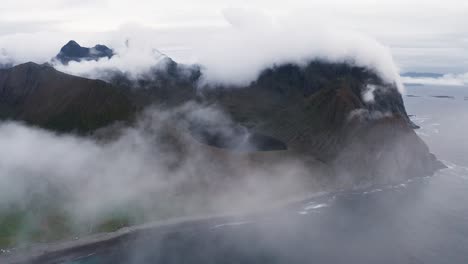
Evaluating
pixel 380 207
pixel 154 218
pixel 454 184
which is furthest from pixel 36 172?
pixel 454 184

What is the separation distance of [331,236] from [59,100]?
106 metres

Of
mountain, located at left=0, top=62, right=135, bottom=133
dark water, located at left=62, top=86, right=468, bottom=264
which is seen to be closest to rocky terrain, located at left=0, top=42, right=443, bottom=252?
mountain, located at left=0, top=62, right=135, bottom=133

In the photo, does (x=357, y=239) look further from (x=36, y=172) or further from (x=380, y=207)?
(x=36, y=172)

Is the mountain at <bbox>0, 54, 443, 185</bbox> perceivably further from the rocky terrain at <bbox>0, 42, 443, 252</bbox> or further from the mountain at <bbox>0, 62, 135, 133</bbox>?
the rocky terrain at <bbox>0, 42, 443, 252</bbox>

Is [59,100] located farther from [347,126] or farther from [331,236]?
[331,236]

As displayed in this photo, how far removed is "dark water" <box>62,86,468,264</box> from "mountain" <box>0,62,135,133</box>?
55.4 meters

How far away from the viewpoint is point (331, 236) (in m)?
106

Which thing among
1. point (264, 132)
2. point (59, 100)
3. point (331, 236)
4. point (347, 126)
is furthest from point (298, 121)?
point (59, 100)

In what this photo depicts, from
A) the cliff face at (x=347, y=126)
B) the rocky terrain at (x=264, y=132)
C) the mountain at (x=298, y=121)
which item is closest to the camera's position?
the rocky terrain at (x=264, y=132)

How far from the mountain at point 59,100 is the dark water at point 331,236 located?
182 feet

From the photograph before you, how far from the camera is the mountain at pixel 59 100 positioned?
487ft

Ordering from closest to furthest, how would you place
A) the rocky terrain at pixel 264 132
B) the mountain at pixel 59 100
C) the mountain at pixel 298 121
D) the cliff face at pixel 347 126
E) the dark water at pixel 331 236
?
the dark water at pixel 331 236
the rocky terrain at pixel 264 132
the mountain at pixel 59 100
the mountain at pixel 298 121
the cliff face at pixel 347 126

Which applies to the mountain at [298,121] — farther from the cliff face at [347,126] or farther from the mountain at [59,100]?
the cliff face at [347,126]

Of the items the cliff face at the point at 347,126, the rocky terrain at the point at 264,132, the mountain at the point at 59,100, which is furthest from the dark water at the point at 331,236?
the mountain at the point at 59,100
